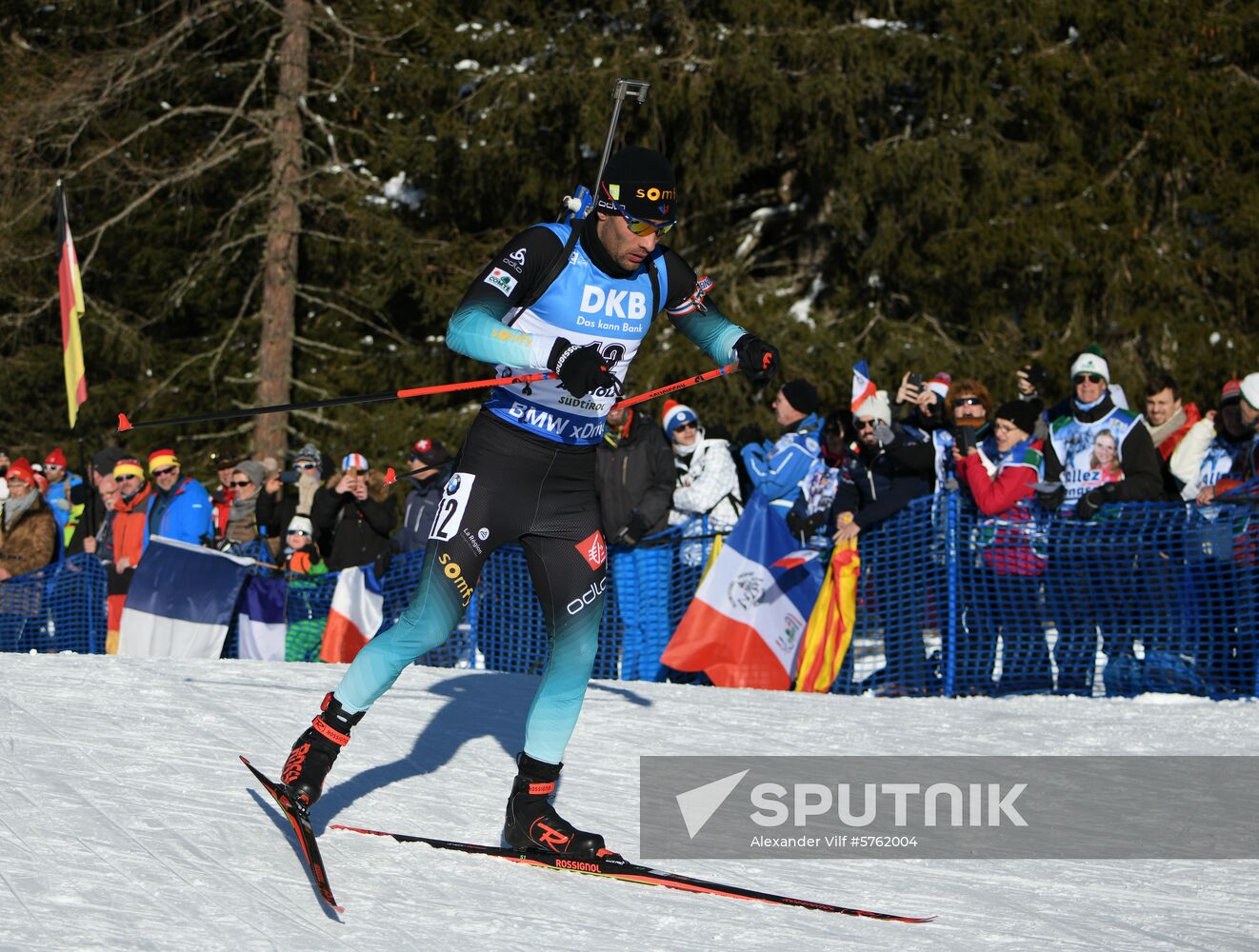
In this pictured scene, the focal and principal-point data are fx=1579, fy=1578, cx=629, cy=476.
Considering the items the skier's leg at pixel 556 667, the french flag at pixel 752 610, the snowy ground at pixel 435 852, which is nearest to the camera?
the snowy ground at pixel 435 852

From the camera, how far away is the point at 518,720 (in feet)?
22.0

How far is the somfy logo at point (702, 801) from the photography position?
17.5ft

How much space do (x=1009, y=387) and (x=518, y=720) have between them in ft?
36.7

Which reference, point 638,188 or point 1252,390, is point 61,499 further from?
point 638,188

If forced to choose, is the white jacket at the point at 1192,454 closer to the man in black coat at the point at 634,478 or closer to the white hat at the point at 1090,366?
the white hat at the point at 1090,366

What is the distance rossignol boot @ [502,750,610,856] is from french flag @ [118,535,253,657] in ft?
19.1

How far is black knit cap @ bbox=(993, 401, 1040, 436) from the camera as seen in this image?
8289mm

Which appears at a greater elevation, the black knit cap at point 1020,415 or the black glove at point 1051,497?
the black knit cap at point 1020,415

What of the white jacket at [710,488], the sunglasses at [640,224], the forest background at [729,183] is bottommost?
the white jacket at [710,488]

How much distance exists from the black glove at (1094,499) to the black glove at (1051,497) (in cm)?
10

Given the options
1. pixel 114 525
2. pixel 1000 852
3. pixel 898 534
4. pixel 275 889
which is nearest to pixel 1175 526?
pixel 898 534

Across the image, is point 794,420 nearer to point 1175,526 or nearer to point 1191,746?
point 1175,526

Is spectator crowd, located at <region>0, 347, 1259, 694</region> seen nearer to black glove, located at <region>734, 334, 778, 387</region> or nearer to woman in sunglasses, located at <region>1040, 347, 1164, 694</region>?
woman in sunglasses, located at <region>1040, 347, 1164, 694</region>

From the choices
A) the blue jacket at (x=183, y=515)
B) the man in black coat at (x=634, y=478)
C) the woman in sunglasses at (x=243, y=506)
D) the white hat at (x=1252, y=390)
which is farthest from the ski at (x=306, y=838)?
the woman in sunglasses at (x=243, y=506)
